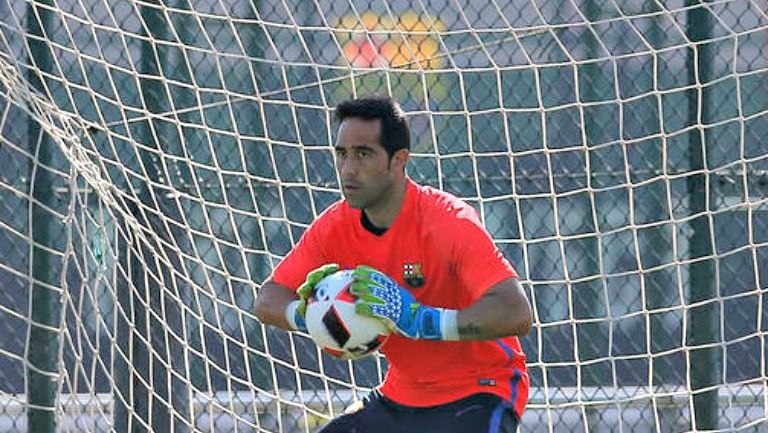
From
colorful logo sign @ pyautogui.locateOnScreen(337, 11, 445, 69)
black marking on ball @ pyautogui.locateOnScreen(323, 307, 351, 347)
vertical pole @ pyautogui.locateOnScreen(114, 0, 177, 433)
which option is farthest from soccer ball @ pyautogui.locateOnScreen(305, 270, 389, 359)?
colorful logo sign @ pyautogui.locateOnScreen(337, 11, 445, 69)


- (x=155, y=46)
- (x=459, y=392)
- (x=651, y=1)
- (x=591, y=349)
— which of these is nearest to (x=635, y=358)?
(x=591, y=349)

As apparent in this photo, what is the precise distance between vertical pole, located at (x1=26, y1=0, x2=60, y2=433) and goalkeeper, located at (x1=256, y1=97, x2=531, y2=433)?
6.53 feet

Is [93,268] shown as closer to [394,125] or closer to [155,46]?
[155,46]

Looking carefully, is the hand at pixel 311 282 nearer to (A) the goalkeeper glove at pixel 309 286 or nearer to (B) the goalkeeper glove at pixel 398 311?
(A) the goalkeeper glove at pixel 309 286

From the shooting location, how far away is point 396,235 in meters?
4.63

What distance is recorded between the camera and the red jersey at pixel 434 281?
4566mm

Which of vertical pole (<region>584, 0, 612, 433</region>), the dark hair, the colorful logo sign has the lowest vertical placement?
vertical pole (<region>584, 0, 612, 433</region>)

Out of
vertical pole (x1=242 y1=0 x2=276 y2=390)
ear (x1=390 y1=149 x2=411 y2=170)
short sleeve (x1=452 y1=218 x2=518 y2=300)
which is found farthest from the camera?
vertical pole (x1=242 y1=0 x2=276 y2=390)

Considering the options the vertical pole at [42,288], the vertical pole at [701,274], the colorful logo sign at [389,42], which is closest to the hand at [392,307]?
the vertical pole at [701,274]

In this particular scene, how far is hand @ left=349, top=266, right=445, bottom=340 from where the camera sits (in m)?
4.27

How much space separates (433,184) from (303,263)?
5.93 feet

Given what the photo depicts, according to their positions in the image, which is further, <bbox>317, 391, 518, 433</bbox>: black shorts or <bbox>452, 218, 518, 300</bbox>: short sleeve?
<bbox>317, 391, 518, 433</bbox>: black shorts

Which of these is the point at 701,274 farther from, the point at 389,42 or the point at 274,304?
the point at 274,304

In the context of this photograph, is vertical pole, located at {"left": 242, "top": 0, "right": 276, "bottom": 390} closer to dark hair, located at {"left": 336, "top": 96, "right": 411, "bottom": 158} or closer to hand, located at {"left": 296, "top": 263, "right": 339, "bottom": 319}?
dark hair, located at {"left": 336, "top": 96, "right": 411, "bottom": 158}
